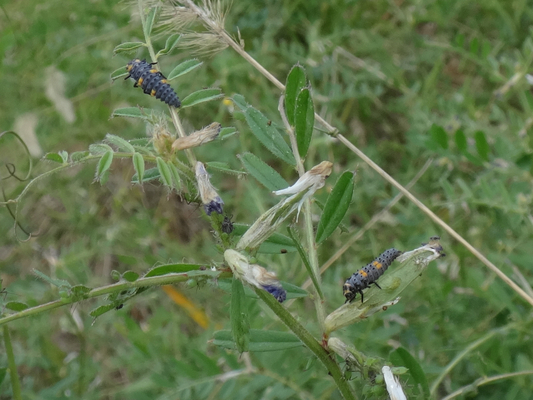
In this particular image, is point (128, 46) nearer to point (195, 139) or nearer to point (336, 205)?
point (195, 139)

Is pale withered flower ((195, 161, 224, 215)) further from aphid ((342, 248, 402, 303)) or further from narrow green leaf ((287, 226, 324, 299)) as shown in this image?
aphid ((342, 248, 402, 303))

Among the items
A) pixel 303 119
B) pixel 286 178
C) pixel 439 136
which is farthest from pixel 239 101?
pixel 286 178

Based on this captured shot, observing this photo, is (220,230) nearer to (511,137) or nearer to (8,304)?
(8,304)

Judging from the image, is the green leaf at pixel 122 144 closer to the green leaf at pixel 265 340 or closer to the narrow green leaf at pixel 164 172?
the narrow green leaf at pixel 164 172

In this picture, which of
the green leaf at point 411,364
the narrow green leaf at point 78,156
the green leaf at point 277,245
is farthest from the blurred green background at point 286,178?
the narrow green leaf at point 78,156

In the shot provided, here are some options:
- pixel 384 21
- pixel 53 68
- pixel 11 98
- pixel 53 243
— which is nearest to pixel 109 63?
pixel 53 68

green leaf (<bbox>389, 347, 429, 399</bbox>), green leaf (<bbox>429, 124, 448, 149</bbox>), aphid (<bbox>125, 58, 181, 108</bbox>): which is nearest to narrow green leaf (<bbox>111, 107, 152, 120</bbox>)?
aphid (<bbox>125, 58, 181, 108</bbox>)
